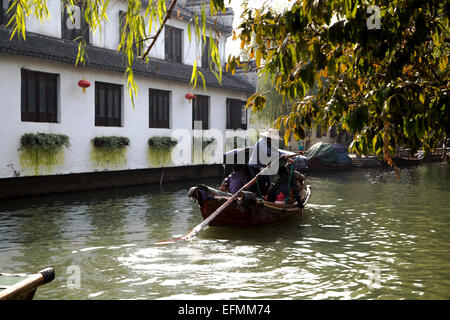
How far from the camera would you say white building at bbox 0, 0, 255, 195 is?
13.2 meters

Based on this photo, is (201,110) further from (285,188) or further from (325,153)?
(285,188)

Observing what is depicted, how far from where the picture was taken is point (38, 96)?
14.0 metres

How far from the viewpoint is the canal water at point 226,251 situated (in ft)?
19.9

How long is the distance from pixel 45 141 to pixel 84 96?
220 cm

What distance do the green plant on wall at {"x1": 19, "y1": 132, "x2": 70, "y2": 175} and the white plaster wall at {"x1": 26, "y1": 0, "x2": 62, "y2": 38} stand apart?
3133mm

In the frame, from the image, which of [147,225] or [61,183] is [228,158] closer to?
[147,225]

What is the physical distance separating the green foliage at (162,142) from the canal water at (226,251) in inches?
155

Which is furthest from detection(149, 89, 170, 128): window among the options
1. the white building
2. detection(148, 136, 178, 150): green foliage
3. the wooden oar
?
the wooden oar

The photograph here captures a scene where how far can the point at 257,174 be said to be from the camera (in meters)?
10.3

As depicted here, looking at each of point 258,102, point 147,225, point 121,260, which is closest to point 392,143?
point 258,102

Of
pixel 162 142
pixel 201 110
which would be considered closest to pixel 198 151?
pixel 201 110

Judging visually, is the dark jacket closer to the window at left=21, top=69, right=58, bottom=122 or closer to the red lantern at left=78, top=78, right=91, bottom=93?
the red lantern at left=78, top=78, right=91, bottom=93

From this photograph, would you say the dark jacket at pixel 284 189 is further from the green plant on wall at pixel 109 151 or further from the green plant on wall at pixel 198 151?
the green plant on wall at pixel 198 151

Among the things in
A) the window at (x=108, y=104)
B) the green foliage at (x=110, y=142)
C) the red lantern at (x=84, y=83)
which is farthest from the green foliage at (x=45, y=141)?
the window at (x=108, y=104)
